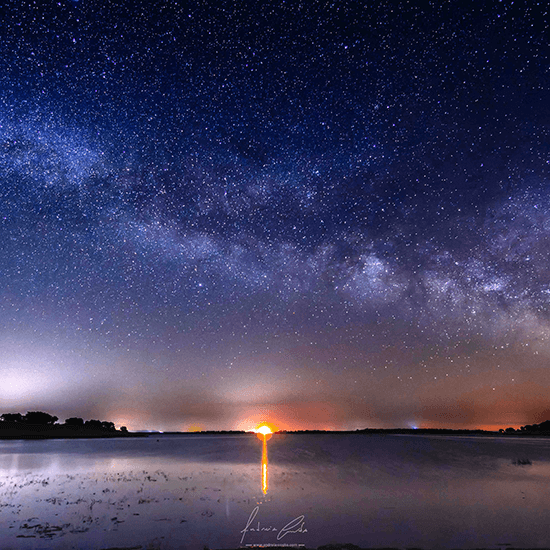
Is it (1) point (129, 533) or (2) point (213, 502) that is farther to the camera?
(2) point (213, 502)

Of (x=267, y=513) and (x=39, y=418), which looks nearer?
(x=267, y=513)

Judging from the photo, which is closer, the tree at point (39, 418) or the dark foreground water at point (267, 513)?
the dark foreground water at point (267, 513)

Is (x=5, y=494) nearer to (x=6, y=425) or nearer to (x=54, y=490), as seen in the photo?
(x=54, y=490)

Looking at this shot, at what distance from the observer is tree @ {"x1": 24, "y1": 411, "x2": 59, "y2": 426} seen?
456ft

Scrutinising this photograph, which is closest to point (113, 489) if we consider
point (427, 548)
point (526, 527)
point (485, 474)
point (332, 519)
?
point (332, 519)

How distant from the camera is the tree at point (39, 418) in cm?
13888

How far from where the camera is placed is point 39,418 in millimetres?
142000

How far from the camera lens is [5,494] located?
2080cm

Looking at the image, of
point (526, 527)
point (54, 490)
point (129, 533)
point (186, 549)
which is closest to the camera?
point (186, 549)

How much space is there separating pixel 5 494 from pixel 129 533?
37.8ft

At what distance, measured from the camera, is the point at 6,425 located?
127875 millimetres

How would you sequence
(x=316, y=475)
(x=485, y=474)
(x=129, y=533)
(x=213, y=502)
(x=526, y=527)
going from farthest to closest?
(x=485, y=474), (x=316, y=475), (x=213, y=502), (x=526, y=527), (x=129, y=533)

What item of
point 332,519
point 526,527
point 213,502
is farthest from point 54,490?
point 526,527

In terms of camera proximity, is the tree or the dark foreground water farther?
the tree
